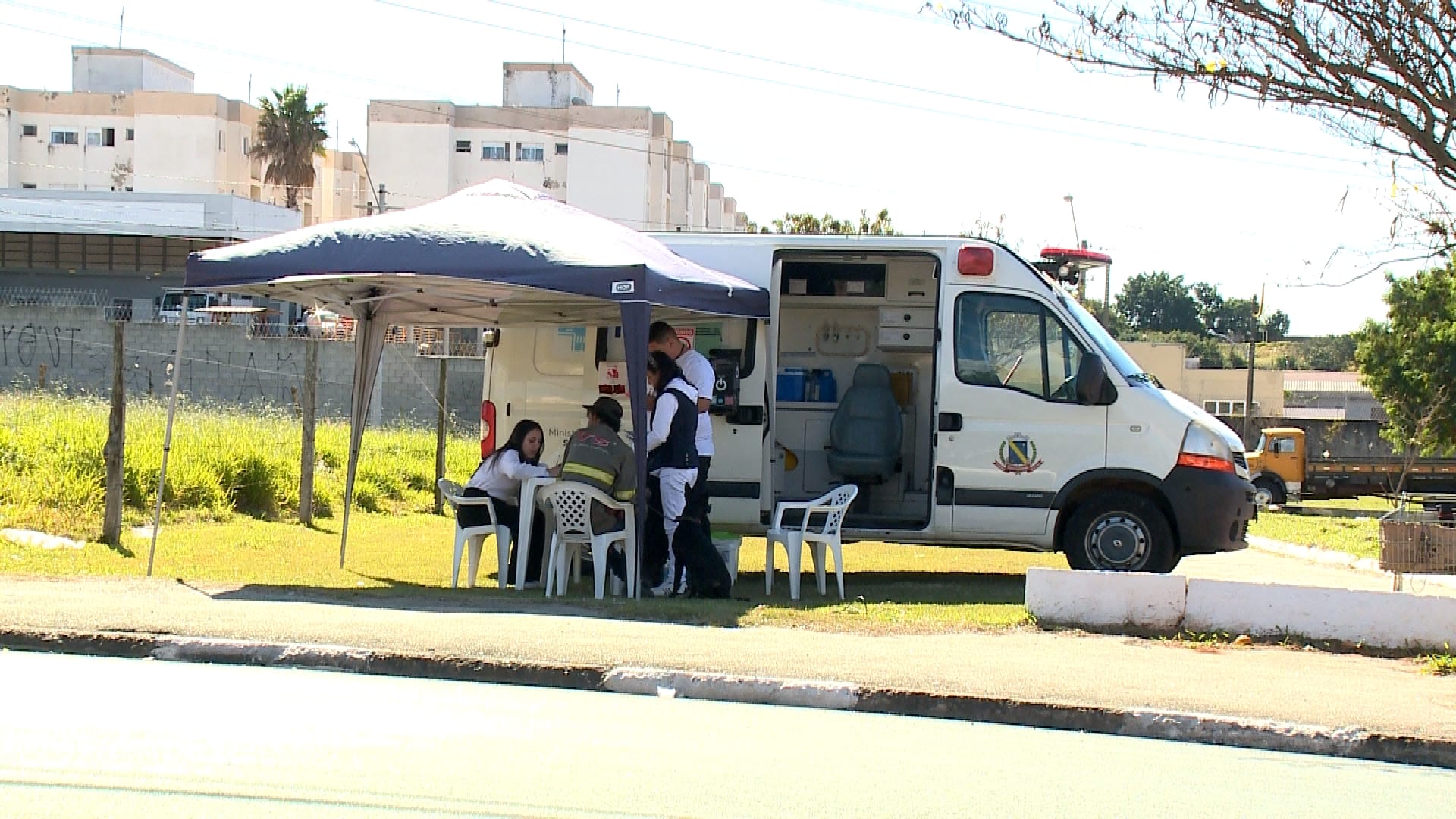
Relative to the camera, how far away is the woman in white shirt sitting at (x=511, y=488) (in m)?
11.3

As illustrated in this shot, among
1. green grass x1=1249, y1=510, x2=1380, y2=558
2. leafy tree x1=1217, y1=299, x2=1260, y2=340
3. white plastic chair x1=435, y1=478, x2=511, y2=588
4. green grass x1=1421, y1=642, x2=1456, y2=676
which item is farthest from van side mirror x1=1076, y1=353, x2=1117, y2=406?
leafy tree x1=1217, y1=299, x2=1260, y2=340

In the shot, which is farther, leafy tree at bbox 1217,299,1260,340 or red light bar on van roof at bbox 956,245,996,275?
leafy tree at bbox 1217,299,1260,340

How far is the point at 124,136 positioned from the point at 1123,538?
212 ft

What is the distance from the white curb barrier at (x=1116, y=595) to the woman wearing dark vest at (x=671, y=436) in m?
2.58

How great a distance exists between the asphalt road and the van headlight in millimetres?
4842

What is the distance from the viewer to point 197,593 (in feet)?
32.3

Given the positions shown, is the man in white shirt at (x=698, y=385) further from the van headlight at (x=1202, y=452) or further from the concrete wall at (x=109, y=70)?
the concrete wall at (x=109, y=70)

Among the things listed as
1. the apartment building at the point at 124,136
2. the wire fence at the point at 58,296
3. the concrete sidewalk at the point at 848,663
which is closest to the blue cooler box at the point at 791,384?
the concrete sidewalk at the point at 848,663

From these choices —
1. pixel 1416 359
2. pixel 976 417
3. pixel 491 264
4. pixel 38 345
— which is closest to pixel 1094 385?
pixel 976 417

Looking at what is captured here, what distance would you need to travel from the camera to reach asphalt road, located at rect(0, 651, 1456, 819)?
5.39 meters

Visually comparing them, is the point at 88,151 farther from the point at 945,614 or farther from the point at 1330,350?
the point at 1330,350

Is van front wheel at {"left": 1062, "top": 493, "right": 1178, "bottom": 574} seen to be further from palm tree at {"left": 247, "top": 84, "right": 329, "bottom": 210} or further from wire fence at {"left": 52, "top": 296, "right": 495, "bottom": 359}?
palm tree at {"left": 247, "top": 84, "right": 329, "bottom": 210}

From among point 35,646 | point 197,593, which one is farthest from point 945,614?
point 35,646

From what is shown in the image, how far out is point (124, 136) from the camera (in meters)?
67.4
